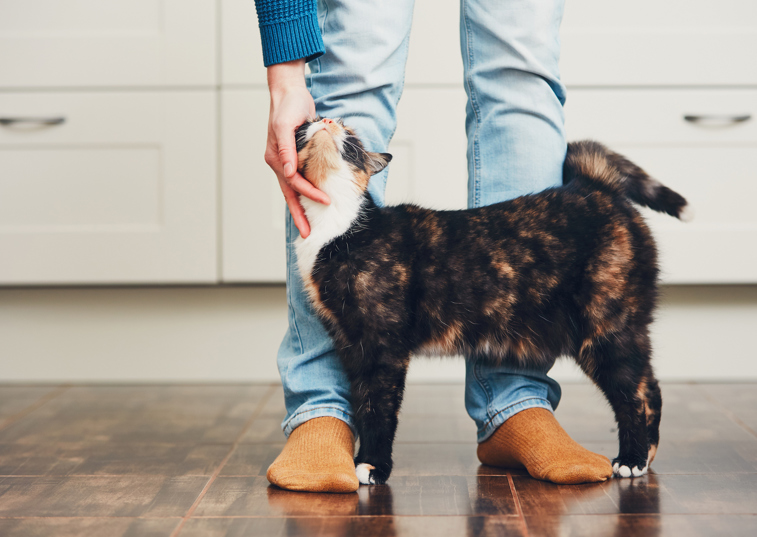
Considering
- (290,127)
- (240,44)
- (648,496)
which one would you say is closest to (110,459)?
(290,127)

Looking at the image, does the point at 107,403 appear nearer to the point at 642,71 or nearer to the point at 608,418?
the point at 608,418

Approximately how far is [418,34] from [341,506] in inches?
52.3

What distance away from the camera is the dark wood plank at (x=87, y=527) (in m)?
0.83

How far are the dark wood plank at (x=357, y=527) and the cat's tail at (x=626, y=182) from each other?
0.55 m

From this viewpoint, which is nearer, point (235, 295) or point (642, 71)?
point (642, 71)

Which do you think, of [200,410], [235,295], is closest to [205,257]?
[235,295]

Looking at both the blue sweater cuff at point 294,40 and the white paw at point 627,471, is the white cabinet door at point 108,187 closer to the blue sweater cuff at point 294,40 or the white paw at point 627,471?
the blue sweater cuff at point 294,40

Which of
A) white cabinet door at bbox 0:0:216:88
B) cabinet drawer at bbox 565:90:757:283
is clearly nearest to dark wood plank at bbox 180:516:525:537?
cabinet drawer at bbox 565:90:757:283

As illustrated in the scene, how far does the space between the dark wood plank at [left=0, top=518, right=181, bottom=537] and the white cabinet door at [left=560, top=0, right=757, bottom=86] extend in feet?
4.87

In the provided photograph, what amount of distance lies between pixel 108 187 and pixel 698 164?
1.58 meters

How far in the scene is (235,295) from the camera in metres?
1.94

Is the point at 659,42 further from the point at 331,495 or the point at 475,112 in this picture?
the point at 331,495

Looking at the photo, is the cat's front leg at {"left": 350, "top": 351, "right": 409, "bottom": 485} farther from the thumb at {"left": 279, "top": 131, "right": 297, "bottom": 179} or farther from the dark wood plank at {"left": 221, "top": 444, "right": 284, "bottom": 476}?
the thumb at {"left": 279, "top": 131, "right": 297, "bottom": 179}

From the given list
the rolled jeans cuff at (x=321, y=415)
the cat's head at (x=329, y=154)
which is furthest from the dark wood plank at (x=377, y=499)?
the cat's head at (x=329, y=154)
